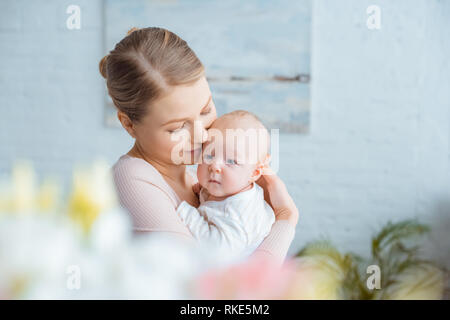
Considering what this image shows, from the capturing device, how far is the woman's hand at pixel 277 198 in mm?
632

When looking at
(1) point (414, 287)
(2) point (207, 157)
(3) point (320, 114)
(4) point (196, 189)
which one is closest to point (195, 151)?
(2) point (207, 157)

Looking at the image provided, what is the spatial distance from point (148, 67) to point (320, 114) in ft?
3.44

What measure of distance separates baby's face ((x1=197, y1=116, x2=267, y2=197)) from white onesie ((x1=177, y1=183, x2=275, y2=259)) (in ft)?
0.07

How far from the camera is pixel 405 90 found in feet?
4.52

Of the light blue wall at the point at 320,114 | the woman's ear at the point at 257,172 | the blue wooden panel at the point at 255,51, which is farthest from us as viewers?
the blue wooden panel at the point at 255,51

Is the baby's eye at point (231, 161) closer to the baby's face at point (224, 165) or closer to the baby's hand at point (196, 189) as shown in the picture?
the baby's face at point (224, 165)

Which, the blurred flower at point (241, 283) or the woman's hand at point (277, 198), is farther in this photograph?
the woman's hand at point (277, 198)

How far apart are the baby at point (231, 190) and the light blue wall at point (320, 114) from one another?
0.65m

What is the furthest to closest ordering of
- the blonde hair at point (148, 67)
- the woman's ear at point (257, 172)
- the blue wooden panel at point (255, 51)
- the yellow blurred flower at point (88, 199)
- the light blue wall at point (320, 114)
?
the blue wooden panel at point (255, 51)
the light blue wall at point (320, 114)
the woman's ear at point (257, 172)
the blonde hair at point (148, 67)
the yellow blurred flower at point (88, 199)

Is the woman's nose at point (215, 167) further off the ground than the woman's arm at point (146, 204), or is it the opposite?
the woman's nose at point (215, 167)

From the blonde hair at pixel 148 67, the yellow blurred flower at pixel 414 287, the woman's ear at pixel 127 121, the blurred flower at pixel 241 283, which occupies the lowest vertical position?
the yellow blurred flower at pixel 414 287

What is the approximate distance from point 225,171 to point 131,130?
0.15m

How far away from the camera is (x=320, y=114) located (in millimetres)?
1484

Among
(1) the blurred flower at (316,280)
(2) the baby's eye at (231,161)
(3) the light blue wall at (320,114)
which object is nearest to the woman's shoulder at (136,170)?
(2) the baby's eye at (231,161)
